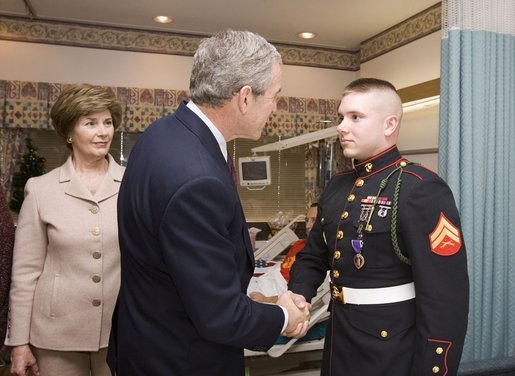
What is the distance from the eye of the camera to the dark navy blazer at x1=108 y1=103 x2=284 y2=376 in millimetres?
1016

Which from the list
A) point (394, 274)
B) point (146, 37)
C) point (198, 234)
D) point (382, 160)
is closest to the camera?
point (198, 234)

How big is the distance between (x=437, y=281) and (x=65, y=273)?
3.83 ft

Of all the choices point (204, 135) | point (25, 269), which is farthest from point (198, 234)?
point (25, 269)

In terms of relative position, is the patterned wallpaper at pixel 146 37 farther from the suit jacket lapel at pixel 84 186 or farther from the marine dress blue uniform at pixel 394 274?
the suit jacket lapel at pixel 84 186

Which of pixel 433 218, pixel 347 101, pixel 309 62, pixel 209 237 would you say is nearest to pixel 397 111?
pixel 347 101

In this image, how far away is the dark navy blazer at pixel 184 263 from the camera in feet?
3.33

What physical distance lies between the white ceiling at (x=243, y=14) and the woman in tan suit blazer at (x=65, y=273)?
9.20 ft

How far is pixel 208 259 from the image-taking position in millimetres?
1025

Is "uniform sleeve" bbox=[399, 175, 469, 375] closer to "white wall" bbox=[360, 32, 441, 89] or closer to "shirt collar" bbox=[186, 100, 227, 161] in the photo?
"shirt collar" bbox=[186, 100, 227, 161]

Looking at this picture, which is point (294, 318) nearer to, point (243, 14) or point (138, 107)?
point (243, 14)

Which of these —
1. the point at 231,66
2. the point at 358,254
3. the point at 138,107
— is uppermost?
the point at 138,107

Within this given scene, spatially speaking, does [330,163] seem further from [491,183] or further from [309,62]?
[491,183]

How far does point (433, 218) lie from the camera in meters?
1.33

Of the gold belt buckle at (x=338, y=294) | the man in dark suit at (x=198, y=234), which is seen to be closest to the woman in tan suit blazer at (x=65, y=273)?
the man in dark suit at (x=198, y=234)
